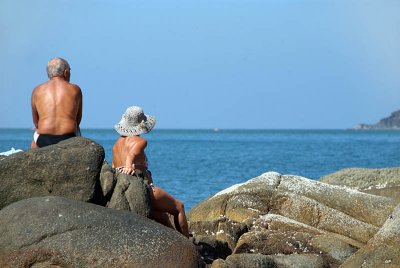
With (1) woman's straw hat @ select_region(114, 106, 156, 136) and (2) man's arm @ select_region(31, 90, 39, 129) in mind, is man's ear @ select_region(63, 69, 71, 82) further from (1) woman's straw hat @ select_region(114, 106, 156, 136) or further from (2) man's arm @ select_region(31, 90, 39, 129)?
(1) woman's straw hat @ select_region(114, 106, 156, 136)

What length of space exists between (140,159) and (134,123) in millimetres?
582

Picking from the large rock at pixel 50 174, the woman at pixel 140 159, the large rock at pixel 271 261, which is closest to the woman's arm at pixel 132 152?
the woman at pixel 140 159

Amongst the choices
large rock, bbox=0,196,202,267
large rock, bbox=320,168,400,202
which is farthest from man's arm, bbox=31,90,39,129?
large rock, bbox=320,168,400,202

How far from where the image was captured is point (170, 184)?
39375 mm

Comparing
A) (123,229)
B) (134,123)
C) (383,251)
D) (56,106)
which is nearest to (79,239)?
(123,229)

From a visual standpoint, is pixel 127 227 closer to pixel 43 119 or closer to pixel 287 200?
pixel 43 119

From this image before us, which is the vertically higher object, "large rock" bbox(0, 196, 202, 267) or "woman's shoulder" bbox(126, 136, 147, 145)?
"woman's shoulder" bbox(126, 136, 147, 145)

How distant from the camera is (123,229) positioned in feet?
34.6

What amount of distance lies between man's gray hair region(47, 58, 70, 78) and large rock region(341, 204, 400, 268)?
410 centimetres

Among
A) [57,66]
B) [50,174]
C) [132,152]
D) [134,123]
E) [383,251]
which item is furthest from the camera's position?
[134,123]

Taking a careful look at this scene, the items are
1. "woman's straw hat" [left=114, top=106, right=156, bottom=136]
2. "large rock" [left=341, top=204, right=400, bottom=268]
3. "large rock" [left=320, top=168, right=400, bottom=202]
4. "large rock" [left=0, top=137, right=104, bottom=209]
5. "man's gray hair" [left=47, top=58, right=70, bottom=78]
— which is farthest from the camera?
"large rock" [left=320, top=168, right=400, bottom=202]

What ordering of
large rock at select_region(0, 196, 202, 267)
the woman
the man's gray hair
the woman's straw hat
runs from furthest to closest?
the woman's straw hat → the man's gray hair → the woman → large rock at select_region(0, 196, 202, 267)

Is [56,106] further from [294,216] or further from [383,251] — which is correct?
[294,216]

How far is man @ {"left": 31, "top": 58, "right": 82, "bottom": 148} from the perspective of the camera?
1220 cm
